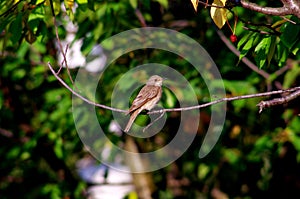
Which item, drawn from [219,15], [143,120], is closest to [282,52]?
[219,15]

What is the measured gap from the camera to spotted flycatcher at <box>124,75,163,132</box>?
4531mm

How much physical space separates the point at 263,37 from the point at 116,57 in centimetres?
251

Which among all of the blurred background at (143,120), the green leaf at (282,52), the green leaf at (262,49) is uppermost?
the green leaf at (262,49)

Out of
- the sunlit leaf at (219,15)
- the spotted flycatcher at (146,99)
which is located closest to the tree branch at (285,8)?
the sunlit leaf at (219,15)

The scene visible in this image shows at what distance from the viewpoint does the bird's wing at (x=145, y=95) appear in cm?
453

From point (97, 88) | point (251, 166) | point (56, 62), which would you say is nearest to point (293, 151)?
point (251, 166)

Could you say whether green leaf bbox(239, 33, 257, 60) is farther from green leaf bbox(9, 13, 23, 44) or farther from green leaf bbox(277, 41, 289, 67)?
green leaf bbox(9, 13, 23, 44)

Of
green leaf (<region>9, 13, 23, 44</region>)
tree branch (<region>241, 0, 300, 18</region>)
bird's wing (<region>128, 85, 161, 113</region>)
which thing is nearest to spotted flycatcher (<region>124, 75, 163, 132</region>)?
bird's wing (<region>128, 85, 161, 113</region>)

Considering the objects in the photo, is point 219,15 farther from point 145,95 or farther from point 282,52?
point 145,95

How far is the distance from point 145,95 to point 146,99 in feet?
0.22

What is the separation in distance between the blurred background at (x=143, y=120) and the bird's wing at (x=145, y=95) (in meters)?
0.58

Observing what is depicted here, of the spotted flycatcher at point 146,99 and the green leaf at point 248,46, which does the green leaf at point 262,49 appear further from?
the spotted flycatcher at point 146,99

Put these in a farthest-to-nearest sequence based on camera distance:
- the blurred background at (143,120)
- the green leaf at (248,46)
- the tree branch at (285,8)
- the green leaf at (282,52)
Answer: the blurred background at (143,120)
the green leaf at (282,52)
the green leaf at (248,46)
the tree branch at (285,8)

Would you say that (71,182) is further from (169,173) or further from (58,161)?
(169,173)
